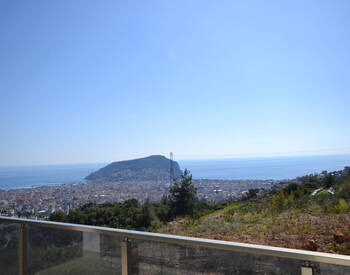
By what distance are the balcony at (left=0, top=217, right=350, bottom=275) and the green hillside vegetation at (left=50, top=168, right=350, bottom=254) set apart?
4599 mm

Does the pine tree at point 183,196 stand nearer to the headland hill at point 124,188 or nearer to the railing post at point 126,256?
the headland hill at point 124,188

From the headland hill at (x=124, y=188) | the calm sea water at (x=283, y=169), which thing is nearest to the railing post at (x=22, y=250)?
the headland hill at (x=124, y=188)

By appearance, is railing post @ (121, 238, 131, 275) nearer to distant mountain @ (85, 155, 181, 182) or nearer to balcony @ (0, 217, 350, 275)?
balcony @ (0, 217, 350, 275)

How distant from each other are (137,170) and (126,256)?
13.8 meters

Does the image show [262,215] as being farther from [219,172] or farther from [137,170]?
[219,172]

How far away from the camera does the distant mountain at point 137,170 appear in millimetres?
14945

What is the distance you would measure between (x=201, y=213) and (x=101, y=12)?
848cm

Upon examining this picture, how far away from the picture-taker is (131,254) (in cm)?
154

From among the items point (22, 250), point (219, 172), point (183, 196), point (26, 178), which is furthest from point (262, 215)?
point (26, 178)

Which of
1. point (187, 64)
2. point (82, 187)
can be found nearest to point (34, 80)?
point (187, 64)

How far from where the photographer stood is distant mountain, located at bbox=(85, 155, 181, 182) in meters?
14.9

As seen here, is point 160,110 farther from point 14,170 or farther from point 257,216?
point 14,170

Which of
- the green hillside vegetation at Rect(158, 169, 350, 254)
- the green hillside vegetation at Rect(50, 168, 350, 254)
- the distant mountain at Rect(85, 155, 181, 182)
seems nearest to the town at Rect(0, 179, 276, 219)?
the distant mountain at Rect(85, 155, 181, 182)

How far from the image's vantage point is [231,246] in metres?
1.23
